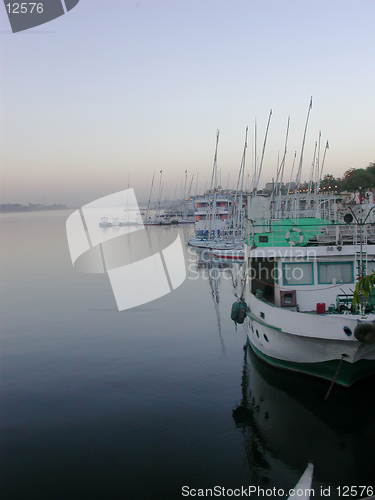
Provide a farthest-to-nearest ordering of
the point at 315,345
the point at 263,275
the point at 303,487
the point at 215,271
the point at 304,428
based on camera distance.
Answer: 1. the point at 215,271
2. the point at 263,275
3. the point at 315,345
4. the point at 304,428
5. the point at 303,487

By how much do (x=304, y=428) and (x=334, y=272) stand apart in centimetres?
576

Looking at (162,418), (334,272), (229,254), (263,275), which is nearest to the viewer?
(162,418)

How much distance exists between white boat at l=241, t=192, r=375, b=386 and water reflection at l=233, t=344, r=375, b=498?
63cm

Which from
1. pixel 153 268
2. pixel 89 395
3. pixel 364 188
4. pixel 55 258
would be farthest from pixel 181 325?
pixel 364 188

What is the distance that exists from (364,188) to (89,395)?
75962mm

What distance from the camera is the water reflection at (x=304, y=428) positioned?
33.8 feet

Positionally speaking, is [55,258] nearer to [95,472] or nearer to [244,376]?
[244,376]

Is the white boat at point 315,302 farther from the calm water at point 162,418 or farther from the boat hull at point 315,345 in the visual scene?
the calm water at point 162,418

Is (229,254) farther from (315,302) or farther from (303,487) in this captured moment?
(303,487)

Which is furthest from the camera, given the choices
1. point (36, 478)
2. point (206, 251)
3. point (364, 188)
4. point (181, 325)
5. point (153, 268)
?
point (364, 188)

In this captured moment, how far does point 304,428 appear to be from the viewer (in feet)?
40.8

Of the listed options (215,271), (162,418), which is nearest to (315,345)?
(162,418)

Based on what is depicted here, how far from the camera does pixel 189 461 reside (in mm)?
10805

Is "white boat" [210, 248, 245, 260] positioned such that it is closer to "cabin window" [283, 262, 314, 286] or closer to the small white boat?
"cabin window" [283, 262, 314, 286]
